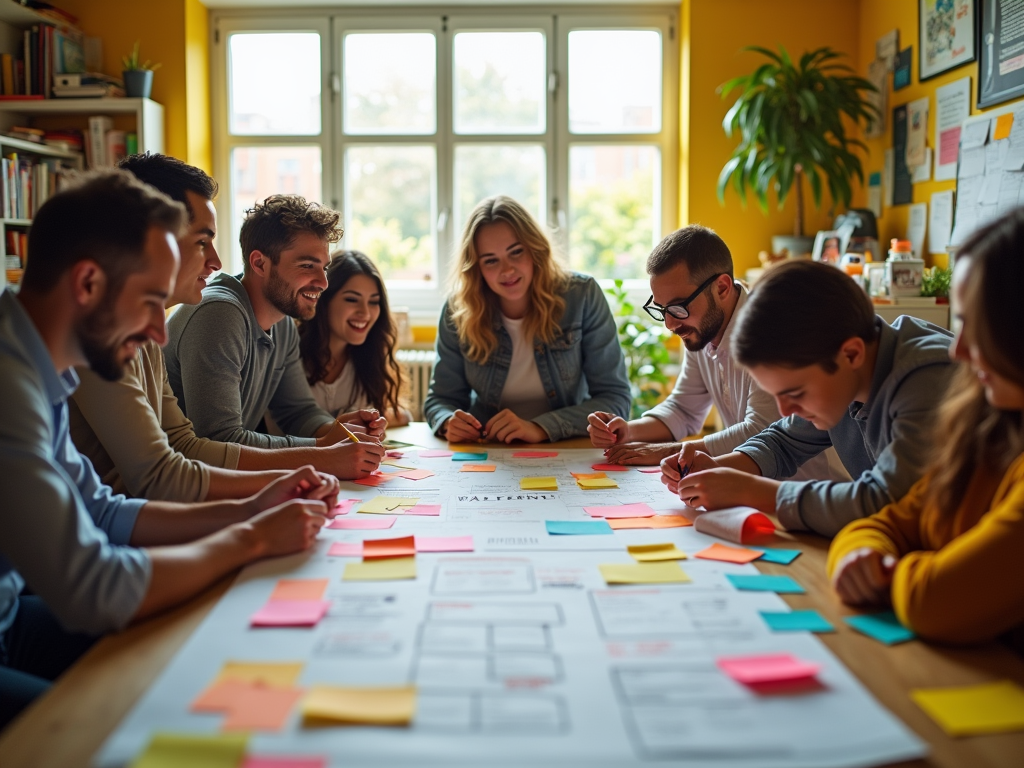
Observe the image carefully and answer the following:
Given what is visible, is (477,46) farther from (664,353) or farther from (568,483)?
(568,483)

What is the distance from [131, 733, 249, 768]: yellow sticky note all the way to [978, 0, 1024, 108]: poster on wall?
10.2 ft

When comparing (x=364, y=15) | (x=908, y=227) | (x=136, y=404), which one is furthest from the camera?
(x=364, y=15)

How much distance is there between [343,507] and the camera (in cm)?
152

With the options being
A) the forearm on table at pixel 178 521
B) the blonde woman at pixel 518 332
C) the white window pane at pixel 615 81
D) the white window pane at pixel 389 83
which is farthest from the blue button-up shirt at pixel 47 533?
the white window pane at pixel 615 81

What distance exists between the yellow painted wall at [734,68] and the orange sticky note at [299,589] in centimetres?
346

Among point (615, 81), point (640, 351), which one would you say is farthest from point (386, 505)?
point (615, 81)

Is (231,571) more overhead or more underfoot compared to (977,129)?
more underfoot

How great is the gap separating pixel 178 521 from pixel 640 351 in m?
3.04

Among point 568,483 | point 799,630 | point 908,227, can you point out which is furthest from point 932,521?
point 908,227

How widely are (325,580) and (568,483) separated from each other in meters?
0.69

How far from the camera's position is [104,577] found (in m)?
0.99

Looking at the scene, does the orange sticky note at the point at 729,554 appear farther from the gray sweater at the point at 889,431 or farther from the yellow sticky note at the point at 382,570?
the yellow sticky note at the point at 382,570

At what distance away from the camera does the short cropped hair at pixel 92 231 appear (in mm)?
1088

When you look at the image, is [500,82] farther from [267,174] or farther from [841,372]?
[841,372]
